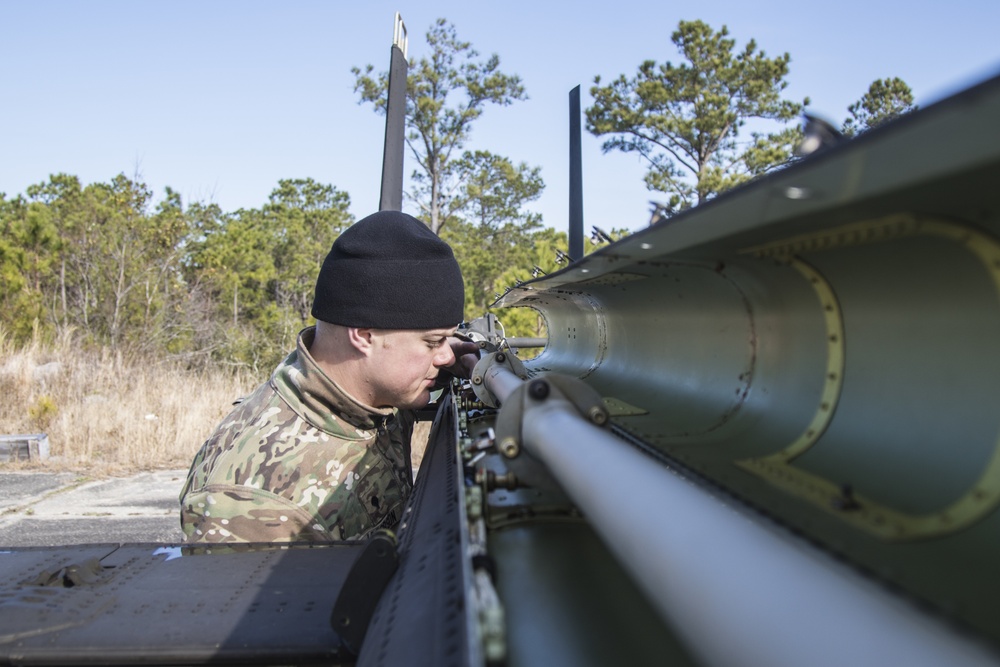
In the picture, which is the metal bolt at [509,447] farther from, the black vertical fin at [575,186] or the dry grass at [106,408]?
the dry grass at [106,408]

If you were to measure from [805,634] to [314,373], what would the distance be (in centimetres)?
236

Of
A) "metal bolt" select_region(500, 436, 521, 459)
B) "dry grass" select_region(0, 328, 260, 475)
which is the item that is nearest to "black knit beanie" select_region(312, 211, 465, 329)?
"metal bolt" select_region(500, 436, 521, 459)

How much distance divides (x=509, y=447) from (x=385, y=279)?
134cm

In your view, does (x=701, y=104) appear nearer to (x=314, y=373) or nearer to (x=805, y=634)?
(x=314, y=373)

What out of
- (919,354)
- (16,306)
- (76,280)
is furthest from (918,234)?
(76,280)

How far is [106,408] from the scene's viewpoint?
1076 centimetres

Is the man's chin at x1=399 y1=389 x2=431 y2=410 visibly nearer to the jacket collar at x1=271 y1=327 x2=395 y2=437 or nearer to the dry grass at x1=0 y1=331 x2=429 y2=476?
the jacket collar at x1=271 y1=327 x2=395 y2=437

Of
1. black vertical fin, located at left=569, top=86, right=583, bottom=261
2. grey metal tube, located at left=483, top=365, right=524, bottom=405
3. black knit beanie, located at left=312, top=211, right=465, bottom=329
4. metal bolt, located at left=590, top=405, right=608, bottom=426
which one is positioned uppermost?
black vertical fin, located at left=569, top=86, right=583, bottom=261

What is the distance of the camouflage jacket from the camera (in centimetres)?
255

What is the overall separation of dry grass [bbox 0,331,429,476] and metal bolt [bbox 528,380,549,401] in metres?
7.43

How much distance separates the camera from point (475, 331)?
4.38m

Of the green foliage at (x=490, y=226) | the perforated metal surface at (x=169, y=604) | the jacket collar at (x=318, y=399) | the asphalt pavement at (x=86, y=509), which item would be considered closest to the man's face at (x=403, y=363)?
the jacket collar at (x=318, y=399)

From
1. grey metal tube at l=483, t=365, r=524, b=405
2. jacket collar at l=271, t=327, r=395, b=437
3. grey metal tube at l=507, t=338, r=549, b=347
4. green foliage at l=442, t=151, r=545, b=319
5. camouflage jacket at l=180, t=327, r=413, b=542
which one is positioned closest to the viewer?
grey metal tube at l=483, t=365, r=524, b=405

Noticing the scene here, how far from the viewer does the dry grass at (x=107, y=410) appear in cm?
973
